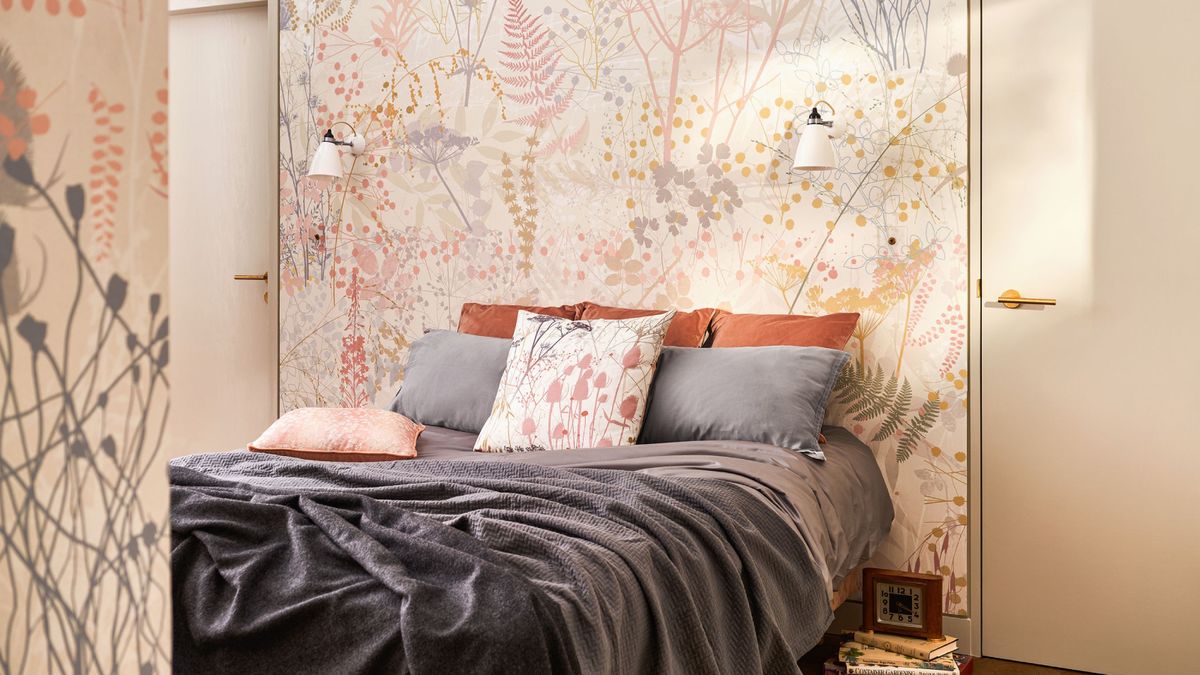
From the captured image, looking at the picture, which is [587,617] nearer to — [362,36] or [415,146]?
[415,146]

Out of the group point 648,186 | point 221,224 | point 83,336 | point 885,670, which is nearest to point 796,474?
point 885,670

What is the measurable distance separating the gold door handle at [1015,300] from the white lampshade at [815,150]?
2.16ft

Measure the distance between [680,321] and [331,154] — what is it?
1.52 meters

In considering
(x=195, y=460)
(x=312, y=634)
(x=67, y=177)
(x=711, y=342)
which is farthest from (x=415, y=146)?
(x=67, y=177)

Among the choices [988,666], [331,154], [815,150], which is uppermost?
[331,154]

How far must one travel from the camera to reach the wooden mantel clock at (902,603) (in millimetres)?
2748

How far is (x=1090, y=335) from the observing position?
290 centimetres

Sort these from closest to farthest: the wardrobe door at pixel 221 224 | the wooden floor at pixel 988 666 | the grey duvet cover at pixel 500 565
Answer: the grey duvet cover at pixel 500 565
the wooden floor at pixel 988 666
the wardrobe door at pixel 221 224

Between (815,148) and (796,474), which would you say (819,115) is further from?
(796,474)

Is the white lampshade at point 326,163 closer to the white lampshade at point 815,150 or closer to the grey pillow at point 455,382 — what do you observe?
the grey pillow at point 455,382

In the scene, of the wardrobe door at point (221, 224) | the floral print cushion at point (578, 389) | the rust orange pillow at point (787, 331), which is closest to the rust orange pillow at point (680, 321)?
the rust orange pillow at point (787, 331)

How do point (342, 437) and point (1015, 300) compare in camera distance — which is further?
point (1015, 300)

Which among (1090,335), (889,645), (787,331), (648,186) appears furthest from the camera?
(648,186)

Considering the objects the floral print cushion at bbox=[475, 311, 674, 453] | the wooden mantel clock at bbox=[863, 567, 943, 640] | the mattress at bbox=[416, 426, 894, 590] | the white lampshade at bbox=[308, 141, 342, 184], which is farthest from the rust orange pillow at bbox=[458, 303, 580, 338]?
the wooden mantel clock at bbox=[863, 567, 943, 640]
